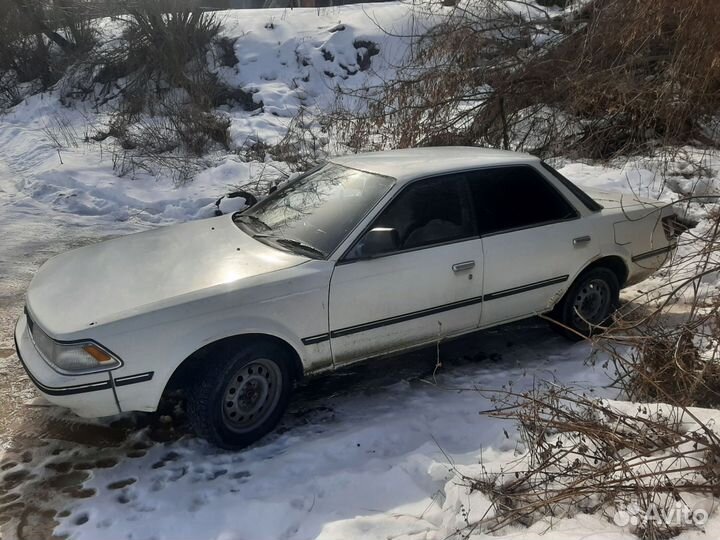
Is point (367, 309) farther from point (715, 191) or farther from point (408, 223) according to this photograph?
point (715, 191)

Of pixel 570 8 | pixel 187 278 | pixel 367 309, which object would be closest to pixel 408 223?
pixel 367 309

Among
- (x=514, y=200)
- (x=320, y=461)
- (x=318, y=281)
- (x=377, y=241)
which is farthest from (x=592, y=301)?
(x=320, y=461)

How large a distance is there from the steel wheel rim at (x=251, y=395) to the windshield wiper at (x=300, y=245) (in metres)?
0.70

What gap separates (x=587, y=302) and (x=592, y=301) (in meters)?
0.06

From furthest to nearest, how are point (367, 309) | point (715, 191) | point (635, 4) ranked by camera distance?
point (635, 4), point (715, 191), point (367, 309)

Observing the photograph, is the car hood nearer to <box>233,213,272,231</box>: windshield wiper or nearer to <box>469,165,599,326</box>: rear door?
<box>233,213,272,231</box>: windshield wiper

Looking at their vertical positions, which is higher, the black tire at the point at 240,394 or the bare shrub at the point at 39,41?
the bare shrub at the point at 39,41

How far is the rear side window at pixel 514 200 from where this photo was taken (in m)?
4.00

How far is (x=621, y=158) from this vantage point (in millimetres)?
8312

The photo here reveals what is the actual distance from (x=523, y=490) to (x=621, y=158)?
271 inches

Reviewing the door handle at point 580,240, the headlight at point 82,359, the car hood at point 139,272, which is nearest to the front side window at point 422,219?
the car hood at point 139,272

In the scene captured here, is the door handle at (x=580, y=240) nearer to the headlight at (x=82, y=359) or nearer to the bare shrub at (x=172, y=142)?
the headlight at (x=82, y=359)

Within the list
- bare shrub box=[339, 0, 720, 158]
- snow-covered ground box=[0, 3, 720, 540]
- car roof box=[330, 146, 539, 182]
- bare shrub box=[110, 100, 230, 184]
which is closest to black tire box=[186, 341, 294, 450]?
snow-covered ground box=[0, 3, 720, 540]

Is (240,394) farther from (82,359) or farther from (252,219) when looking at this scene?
(252,219)
